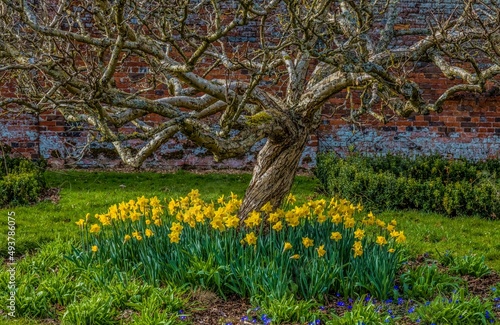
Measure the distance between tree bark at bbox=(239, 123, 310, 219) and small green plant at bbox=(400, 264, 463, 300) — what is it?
1.19 meters

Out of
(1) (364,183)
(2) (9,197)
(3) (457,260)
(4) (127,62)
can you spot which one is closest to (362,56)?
(3) (457,260)

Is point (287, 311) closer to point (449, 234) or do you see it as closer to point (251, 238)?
point (251, 238)

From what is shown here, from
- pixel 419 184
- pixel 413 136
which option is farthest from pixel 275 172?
pixel 413 136

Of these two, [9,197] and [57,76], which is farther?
[9,197]

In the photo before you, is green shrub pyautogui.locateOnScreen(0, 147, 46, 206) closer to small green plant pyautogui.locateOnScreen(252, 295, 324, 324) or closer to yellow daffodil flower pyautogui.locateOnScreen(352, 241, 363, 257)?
small green plant pyautogui.locateOnScreen(252, 295, 324, 324)

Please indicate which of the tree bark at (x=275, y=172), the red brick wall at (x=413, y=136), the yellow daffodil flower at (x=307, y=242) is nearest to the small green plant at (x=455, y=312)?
the yellow daffodil flower at (x=307, y=242)

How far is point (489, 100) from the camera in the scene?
1043 centimetres

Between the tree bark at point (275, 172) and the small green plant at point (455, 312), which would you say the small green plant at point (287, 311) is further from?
the tree bark at point (275, 172)

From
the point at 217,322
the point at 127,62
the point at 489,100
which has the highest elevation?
the point at 127,62

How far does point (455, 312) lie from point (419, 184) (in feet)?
13.2

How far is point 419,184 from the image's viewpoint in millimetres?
7820

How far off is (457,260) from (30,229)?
4.28 metres

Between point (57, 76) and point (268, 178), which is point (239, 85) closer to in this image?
point (268, 178)

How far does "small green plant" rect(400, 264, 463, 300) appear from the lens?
4.47m
